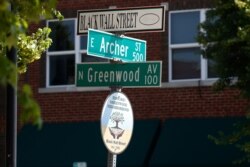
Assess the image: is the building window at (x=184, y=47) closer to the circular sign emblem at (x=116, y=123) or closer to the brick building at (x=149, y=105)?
the brick building at (x=149, y=105)

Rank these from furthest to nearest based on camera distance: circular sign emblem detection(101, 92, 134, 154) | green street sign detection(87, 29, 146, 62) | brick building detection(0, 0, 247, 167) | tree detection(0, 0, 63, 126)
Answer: brick building detection(0, 0, 247, 167)
green street sign detection(87, 29, 146, 62)
circular sign emblem detection(101, 92, 134, 154)
tree detection(0, 0, 63, 126)

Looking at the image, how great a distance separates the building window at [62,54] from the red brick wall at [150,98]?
0.22 m

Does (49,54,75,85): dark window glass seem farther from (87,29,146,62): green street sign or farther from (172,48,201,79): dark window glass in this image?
(87,29,146,62): green street sign

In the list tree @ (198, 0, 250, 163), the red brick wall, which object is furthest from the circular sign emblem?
the red brick wall

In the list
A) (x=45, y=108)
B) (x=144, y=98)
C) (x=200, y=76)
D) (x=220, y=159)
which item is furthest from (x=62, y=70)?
(x=220, y=159)

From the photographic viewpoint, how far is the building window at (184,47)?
14.4m

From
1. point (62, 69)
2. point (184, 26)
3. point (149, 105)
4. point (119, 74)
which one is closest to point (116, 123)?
point (119, 74)

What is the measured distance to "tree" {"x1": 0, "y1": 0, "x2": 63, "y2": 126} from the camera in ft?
12.3

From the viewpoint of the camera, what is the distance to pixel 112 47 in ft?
24.2

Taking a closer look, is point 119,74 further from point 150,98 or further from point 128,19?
point 150,98

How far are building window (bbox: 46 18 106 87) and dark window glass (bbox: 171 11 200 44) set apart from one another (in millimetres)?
2184

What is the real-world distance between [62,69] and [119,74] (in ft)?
27.7

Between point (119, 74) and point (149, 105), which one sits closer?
point (119, 74)

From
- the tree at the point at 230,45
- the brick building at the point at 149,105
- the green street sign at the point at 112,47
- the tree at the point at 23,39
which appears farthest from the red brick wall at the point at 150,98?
the green street sign at the point at 112,47
